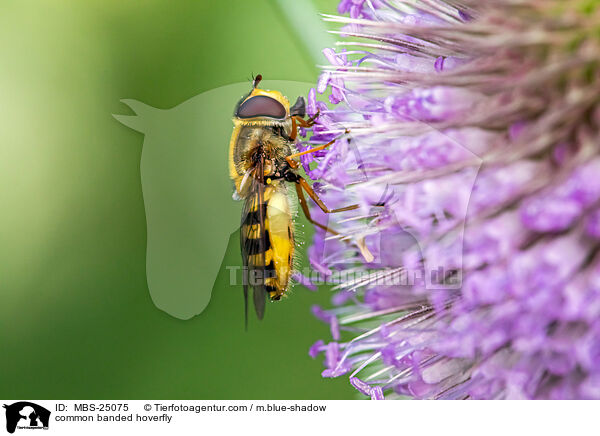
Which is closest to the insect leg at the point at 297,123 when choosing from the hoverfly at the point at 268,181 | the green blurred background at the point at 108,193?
the hoverfly at the point at 268,181

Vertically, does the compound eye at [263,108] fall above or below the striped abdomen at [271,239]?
above

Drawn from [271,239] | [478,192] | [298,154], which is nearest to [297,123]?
[298,154]

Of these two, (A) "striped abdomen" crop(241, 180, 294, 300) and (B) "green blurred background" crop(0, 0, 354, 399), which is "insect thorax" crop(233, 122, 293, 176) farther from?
(B) "green blurred background" crop(0, 0, 354, 399)

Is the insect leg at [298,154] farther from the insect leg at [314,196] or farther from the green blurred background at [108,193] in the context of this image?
the green blurred background at [108,193]

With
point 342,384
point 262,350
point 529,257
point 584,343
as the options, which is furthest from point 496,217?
point 262,350
